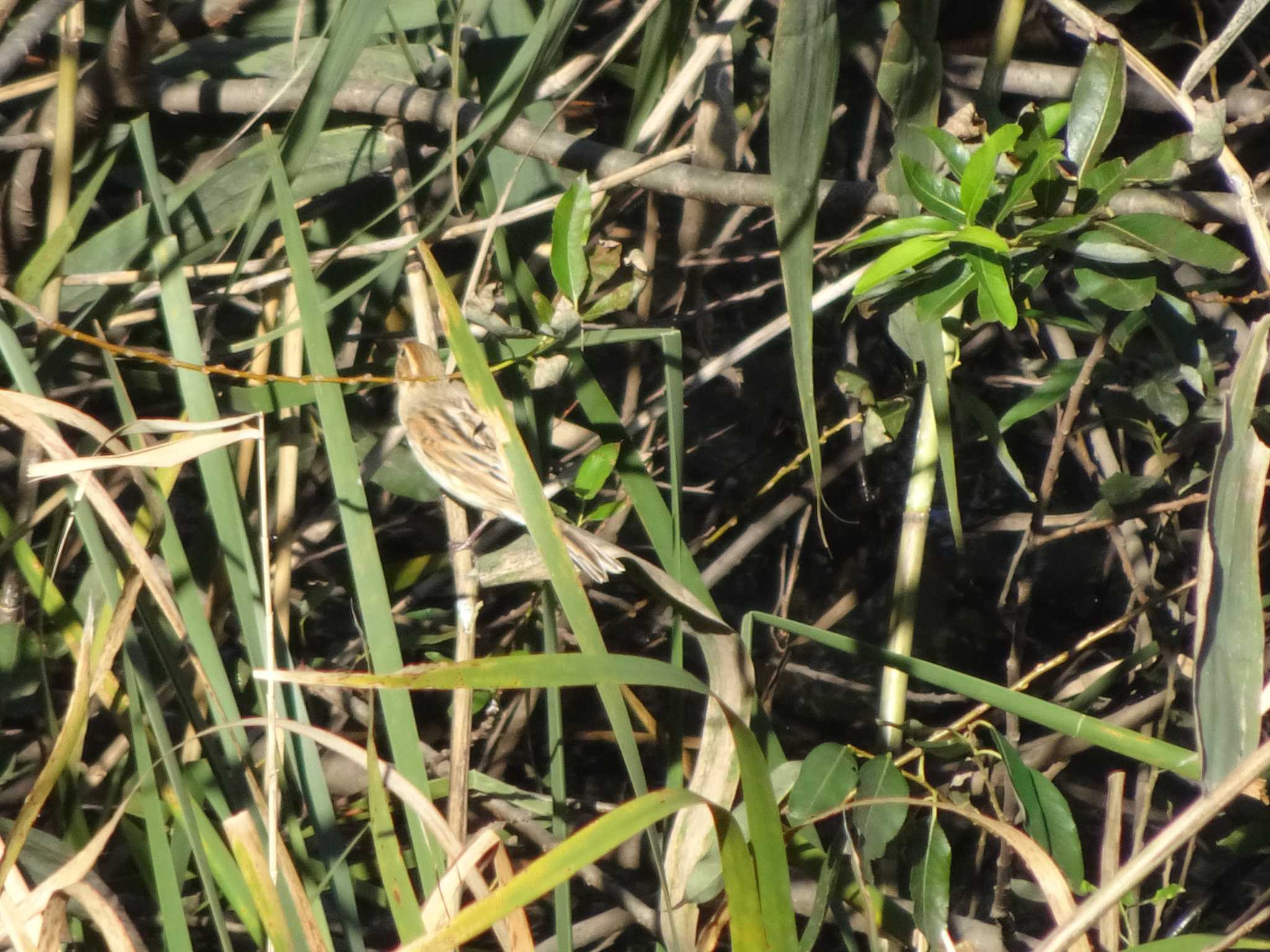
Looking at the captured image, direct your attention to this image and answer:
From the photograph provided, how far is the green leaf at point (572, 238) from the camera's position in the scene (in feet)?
5.69

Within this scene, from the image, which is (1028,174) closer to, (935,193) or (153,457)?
(935,193)

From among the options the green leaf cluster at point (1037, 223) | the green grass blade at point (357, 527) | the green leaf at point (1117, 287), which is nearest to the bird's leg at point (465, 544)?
the green grass blade at point (357, 527)

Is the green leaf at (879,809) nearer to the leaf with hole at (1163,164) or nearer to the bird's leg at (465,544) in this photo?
the bird's leg at (465,544)

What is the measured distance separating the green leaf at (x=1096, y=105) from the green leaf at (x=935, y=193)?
0.18m

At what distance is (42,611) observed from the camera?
1866 mm

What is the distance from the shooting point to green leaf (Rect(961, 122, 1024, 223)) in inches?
57.4

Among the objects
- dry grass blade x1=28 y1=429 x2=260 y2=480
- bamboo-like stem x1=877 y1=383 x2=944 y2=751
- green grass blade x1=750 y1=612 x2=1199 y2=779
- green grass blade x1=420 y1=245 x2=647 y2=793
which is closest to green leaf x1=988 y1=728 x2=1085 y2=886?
bamboo-like stem x1=877 y1=383 x2=944 y2=751

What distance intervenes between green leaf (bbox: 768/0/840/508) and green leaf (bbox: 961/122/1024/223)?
0.19 m

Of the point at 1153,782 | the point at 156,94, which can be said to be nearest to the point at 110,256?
the point at 156,94

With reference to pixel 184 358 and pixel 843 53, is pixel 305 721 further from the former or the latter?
pixel 843 53

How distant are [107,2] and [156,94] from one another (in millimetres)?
295

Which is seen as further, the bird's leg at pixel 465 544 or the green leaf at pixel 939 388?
the bird's leg at pixel 465 544

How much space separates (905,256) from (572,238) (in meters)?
0.53

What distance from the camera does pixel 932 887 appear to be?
1.72 m
